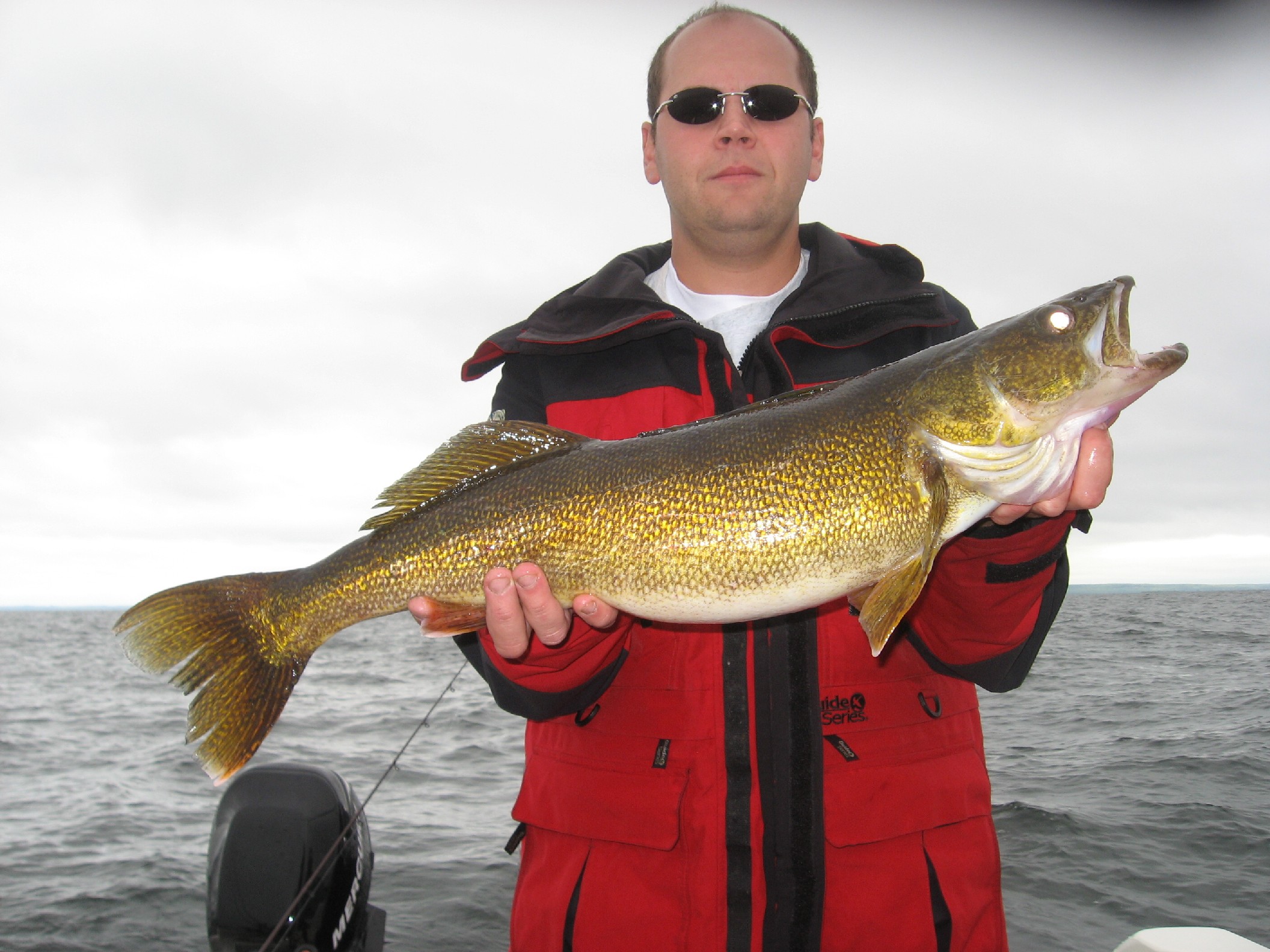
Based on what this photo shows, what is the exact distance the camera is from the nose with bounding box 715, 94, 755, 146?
11.1ft

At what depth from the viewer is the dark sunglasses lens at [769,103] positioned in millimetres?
3441

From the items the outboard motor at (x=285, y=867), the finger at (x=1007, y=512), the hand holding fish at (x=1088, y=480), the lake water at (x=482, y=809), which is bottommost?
the lake water at (x=482, y=809)

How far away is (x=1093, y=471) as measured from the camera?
2.49 m

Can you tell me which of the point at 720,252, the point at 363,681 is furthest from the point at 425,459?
the point at 363,681

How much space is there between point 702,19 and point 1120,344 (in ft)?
7.52

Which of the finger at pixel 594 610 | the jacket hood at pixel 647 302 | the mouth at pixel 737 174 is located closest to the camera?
the finger at pixel 594 610

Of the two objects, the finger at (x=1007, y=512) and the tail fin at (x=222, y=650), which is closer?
the finger at (x=1007, y=512)

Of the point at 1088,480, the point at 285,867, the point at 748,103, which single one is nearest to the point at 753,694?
the point at 1088,480

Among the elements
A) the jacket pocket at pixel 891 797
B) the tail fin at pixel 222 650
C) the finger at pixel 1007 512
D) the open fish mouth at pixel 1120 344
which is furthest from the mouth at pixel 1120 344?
the tail fin at pixel 222 650

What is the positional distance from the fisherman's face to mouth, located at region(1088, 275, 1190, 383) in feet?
4.39

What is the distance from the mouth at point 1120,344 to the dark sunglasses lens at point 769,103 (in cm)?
152

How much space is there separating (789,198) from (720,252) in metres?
0.36

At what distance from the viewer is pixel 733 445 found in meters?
2.74

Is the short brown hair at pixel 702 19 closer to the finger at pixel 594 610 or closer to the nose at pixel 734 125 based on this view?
the nose at pixel 734 125
